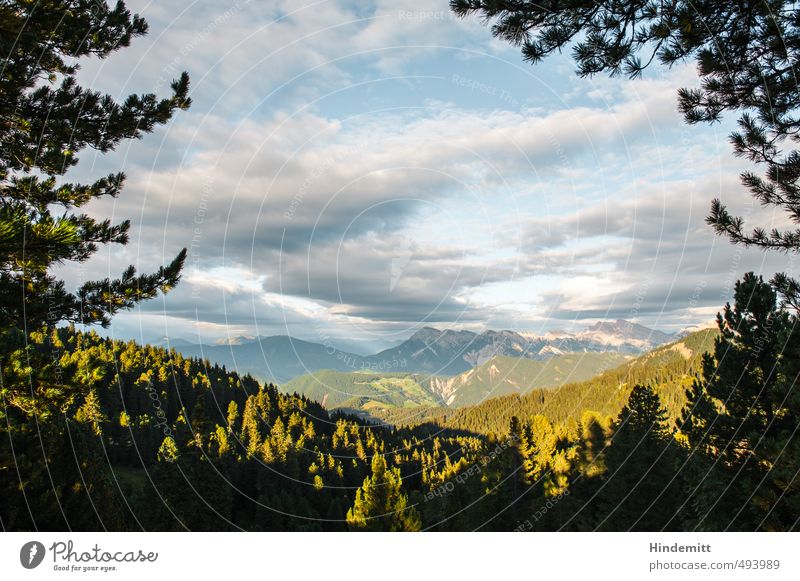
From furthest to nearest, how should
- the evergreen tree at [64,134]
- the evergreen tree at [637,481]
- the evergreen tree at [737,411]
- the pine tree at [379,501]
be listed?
the pine tree at [379,501], the evergreen tree at [637,481], the evergreen tree at [737,411], the evergreen tree at [64,134]

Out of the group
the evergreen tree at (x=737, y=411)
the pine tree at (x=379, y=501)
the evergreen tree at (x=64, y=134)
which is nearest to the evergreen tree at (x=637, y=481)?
the evergreen tree at (x=737, y=411)

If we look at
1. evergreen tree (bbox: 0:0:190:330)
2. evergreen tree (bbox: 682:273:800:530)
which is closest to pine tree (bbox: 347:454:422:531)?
evergreen tree (bbox: 682:273:800:530)

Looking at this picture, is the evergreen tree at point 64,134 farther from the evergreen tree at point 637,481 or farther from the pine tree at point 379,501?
the evergreen tree at point 637,481

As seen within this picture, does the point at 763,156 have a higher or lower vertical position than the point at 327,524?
higher

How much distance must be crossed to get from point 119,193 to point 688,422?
2369 centimetres

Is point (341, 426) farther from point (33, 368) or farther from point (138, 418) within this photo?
point (33, 368)

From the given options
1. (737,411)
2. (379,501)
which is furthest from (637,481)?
(379,501)

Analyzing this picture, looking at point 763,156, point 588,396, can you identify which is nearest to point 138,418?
point 763,156

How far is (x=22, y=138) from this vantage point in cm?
847

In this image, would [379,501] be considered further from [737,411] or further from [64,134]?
[64,134]

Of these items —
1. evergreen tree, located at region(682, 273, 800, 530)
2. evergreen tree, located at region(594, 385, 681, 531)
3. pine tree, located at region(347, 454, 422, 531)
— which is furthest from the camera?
pine tree, located at region(347, 454, 422, 531)

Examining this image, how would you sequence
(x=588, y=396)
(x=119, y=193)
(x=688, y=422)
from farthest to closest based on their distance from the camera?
(x=588, y=396) → (x=688, y=422) → (x=119, y=193)

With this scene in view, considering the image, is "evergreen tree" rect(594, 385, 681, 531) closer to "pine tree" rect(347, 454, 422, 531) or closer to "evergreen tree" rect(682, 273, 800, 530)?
"evergreen tree" rect(682, 273, 800, 530)

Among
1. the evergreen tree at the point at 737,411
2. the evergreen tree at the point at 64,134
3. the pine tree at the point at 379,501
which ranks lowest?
the pine tree at the point at 379,501
